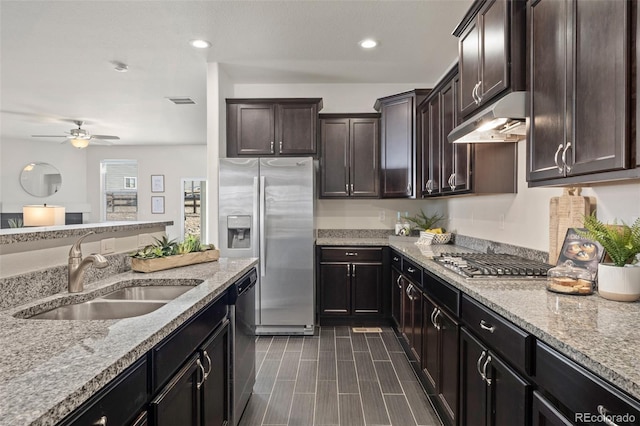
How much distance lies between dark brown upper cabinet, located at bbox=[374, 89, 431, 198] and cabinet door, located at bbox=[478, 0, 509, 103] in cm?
177

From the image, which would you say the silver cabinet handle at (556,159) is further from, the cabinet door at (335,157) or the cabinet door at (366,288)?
the cabinet door at (335,157)

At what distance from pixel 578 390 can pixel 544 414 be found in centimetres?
22

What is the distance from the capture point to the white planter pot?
138 centimetres

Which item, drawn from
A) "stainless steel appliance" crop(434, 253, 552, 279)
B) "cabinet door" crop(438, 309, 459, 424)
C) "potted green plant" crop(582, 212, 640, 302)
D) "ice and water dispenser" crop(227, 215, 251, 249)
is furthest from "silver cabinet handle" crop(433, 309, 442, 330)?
"ice and water dispenser" crop(227, 215, 251, 249)

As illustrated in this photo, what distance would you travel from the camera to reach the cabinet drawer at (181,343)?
3.61 feet

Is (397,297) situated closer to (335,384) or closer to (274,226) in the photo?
(335,384)

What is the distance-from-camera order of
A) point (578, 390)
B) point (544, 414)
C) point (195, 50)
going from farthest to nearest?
point (195, 50) → point (544, 414) → point (578, 390)

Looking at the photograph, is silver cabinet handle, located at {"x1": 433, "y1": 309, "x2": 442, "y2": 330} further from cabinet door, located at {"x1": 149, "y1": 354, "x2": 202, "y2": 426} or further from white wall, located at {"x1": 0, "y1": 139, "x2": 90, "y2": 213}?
white wall, located at {"x1": 0, "y1": 139, "x2": 90, "y2": 213}

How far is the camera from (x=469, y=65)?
89.6 inches

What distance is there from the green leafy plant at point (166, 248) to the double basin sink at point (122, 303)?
0.24 meters

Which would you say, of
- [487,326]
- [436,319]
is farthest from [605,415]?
[436,319]

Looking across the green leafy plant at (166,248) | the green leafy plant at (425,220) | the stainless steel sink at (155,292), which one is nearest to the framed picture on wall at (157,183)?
the green leafy plant at (425,220)


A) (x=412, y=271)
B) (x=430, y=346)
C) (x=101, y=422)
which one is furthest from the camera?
(x=412, y=271)

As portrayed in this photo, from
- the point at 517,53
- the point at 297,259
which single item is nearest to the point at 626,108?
the point at 517,53
